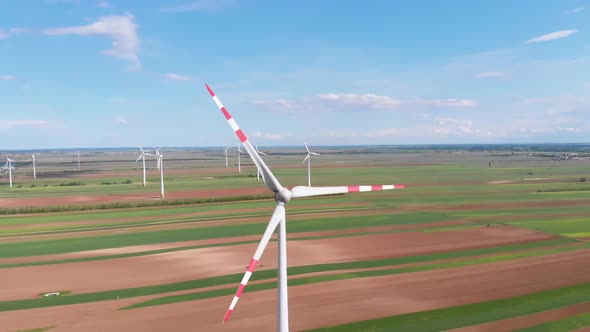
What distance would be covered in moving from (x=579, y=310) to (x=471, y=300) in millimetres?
6767

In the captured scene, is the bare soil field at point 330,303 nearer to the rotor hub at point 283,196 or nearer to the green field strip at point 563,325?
the green field strip at point 563,325

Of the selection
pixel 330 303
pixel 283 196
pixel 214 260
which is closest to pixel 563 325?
pixel 330 303

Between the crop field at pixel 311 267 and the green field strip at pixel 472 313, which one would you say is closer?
the green field strip at pixel 472 313

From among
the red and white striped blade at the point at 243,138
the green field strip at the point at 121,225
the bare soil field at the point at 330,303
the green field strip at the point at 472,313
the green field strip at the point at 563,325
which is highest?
the red and white striped blade at the point at 243,138

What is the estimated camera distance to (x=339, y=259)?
4622cm

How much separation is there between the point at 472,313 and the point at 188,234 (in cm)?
3897

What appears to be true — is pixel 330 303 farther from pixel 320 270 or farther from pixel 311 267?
pixel 311 267

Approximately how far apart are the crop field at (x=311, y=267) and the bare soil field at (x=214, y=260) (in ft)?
0.55

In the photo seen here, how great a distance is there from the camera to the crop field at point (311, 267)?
1184 inches

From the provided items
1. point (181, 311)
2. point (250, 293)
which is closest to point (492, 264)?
point (250, 293)

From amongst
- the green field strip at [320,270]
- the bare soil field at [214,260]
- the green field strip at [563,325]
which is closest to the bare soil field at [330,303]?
the green field strip at [320,270]

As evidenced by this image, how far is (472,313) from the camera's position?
100 feet

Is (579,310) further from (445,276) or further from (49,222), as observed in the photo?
(49,222)

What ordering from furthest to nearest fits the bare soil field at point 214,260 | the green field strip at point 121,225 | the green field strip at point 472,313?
the green field strip at point 121,225 → the bare soil field at point 214,260 → the green field strip at point 472,313
